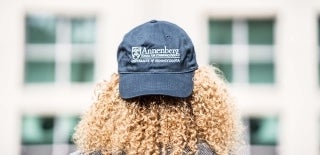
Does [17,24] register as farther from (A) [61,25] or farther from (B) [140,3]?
(B) [140,3]

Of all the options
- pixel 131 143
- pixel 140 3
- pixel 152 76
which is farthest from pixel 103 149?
pixel 140 3

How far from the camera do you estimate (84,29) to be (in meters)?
21.6

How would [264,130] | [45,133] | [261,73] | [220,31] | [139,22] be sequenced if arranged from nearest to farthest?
1. [139,22]
2. [220,31]
3. [261,73]
4. [264,130]
5. [45,133]

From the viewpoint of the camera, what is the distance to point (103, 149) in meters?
2.81

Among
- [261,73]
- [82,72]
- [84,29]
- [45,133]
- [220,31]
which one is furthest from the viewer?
[45,133]

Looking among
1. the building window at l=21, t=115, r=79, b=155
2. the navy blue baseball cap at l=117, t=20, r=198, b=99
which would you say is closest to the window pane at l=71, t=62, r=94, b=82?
the building window at l=21, t=115, r=79, b=155

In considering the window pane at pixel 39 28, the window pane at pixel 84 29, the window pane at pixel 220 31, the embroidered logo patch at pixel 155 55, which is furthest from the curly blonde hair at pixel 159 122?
the window pane at pixel 39 28

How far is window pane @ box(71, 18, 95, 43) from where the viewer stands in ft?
70.6

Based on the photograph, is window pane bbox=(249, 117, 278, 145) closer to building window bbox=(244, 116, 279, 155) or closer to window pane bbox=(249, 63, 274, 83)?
building window bbox=(244, 116, 279, 155)

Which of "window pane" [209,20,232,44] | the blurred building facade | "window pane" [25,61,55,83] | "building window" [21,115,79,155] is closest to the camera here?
the blurred building facade

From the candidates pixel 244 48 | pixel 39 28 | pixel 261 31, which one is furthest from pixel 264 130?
pixel 39 28

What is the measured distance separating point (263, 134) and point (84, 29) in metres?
5.50

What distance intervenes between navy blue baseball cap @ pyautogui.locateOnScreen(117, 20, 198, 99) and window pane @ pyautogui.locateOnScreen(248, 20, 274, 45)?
62.7 feet

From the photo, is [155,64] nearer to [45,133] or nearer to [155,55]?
[155,55]
